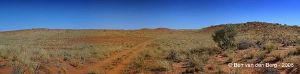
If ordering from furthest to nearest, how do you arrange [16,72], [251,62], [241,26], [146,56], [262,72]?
[241,26] → [146,56] → [251,62] → [16,72] → [262,72]

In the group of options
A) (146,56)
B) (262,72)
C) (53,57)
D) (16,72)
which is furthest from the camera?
(146,56)

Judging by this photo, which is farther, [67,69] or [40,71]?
[67,69]

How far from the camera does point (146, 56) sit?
83.7 feet

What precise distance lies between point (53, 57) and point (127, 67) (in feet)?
15.3

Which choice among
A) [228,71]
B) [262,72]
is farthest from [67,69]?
[262,72]

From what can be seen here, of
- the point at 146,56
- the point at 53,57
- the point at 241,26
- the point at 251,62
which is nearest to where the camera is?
the point at 251,62

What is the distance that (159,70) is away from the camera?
18750 mm

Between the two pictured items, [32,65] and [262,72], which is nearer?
[262,72]

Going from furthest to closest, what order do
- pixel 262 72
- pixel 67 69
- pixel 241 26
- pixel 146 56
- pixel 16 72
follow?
pixel 241 26 < pixel 146 56 < pixel 67 69 < pixel 16 72 < pixel 262 72

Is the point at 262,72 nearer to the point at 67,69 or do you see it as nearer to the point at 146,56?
the point at 67,69

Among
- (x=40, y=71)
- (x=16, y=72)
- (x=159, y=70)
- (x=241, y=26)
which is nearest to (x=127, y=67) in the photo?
(x=159, y=70)

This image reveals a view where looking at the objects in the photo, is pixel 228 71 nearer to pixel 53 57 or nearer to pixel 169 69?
pixel 169 69

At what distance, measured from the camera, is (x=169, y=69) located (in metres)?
18.7

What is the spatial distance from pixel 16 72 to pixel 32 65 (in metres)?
2.10
